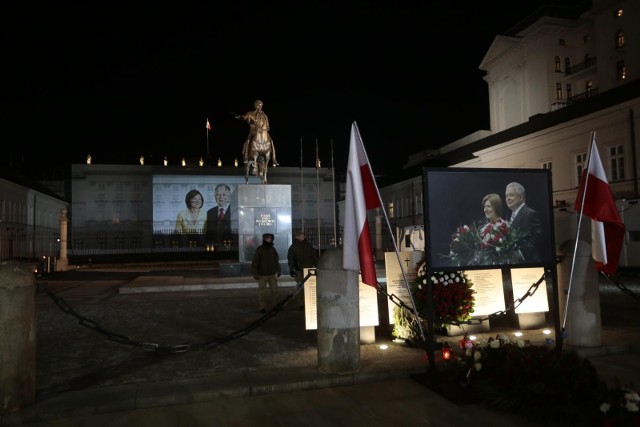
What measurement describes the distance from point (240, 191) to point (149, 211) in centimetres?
5574

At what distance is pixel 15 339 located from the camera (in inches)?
193

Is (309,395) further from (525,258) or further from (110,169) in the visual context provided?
(110,169)

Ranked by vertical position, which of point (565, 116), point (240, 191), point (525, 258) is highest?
point (565, 116)

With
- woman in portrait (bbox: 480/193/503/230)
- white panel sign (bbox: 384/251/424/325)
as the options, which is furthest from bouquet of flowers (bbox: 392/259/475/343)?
woman in portrait (bbox: 480/193/503/230)

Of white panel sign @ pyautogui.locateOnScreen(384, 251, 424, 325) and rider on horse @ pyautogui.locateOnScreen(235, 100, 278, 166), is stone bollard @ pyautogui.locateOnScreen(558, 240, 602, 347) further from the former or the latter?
rider on horse @ pyautogui.locateOnScreen(235, 100, 278, 166)

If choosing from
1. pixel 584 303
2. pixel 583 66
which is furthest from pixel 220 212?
pixel 584 303

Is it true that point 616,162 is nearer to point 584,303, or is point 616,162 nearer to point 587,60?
point 587,60

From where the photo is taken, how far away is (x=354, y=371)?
19.3 ft

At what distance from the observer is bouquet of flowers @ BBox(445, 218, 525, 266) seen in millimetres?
5816

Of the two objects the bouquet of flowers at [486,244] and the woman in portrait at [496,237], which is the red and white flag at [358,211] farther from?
the woman in portrait at [496,237]

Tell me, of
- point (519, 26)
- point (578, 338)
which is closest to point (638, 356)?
point (578, 338)

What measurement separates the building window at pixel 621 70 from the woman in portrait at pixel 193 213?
50804mm

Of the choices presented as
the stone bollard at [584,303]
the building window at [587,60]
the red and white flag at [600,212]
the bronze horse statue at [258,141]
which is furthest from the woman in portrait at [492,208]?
the building window at [587,60]

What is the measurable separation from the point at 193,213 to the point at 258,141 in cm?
5236
